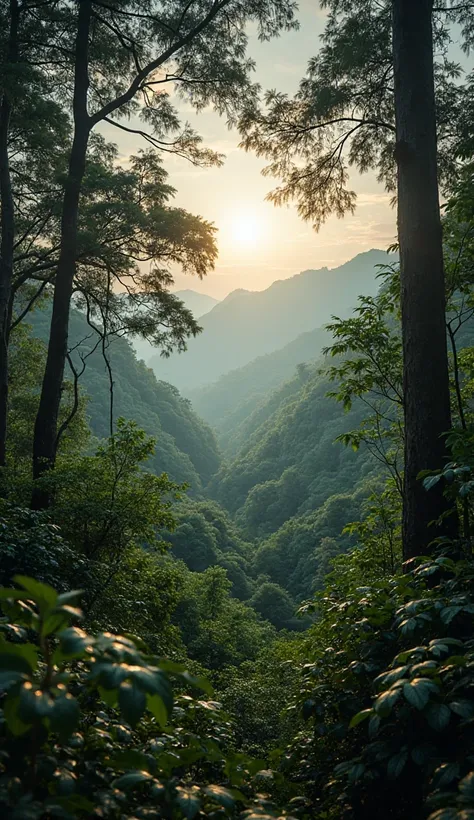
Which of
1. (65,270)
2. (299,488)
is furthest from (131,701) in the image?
(299,488)

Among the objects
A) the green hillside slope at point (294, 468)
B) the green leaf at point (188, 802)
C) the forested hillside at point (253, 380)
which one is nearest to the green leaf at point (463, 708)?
the green leaf at point (188, 802)

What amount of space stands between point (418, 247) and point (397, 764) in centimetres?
323

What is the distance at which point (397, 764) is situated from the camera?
1396 millimetres

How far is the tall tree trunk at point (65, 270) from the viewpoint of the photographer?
22.7ft

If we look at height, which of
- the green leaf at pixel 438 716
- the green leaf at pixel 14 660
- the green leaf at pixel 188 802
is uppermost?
the green leaf at pixel 14 660

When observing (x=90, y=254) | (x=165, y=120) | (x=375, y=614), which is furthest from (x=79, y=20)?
(x=375, y=614)

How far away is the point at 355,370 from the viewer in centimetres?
494

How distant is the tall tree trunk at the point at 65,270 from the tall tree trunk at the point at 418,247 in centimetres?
480

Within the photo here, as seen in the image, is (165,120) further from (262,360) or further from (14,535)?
(262,360)

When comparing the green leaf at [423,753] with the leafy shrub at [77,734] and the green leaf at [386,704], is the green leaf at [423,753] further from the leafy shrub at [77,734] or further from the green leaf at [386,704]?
the leafy shrub at [77,734]

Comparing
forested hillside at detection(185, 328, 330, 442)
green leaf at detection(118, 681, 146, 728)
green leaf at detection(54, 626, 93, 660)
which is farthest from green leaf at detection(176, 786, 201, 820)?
forested hillside at detection(185, 328, 330, 442)

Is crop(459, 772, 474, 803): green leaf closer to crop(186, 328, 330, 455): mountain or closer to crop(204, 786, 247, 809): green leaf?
crop(204, 786, 247, 809): green leaf

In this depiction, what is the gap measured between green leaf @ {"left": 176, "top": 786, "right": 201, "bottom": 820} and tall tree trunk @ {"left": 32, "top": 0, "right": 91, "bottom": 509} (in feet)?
20.2

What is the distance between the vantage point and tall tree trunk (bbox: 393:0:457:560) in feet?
11.2
